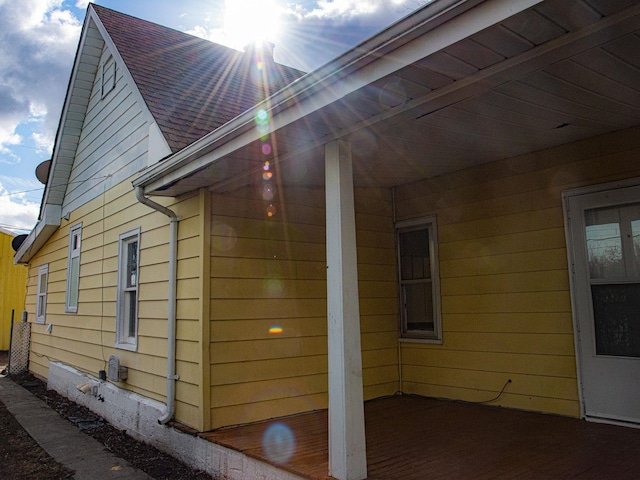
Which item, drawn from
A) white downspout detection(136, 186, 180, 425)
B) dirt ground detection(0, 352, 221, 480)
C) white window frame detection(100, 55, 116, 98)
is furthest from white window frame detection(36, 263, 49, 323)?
white downspout detection(136, 186, 180, 425)

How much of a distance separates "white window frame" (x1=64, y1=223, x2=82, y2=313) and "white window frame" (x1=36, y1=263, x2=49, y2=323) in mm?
1753

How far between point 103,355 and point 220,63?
4.86 m

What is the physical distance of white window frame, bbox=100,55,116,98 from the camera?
285 inches

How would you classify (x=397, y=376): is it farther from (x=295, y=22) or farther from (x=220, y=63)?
(x=295, y=22)

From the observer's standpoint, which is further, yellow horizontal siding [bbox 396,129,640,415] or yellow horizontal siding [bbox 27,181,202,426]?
yellow horizontal siding [bbox 27,181,202,426]

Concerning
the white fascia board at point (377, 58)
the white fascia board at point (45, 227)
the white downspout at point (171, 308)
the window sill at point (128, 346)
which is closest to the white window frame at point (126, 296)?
the window sill at point (128, 346)

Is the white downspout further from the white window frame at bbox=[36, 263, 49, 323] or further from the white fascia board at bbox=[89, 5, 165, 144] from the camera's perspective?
the white window frame at bbox=[36, 263, 49, 323]

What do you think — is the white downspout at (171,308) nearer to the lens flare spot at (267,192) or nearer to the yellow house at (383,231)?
the yellow house at (383,231)

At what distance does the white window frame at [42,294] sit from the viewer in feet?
31.1

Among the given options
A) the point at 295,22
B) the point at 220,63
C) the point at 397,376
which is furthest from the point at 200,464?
the point at 295,22

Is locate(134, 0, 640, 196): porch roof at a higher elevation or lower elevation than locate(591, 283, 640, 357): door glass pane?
higher

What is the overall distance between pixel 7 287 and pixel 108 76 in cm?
1057

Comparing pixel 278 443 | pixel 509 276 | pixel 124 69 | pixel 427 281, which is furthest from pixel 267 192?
pixel 124 69

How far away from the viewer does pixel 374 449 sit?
3523 mm
